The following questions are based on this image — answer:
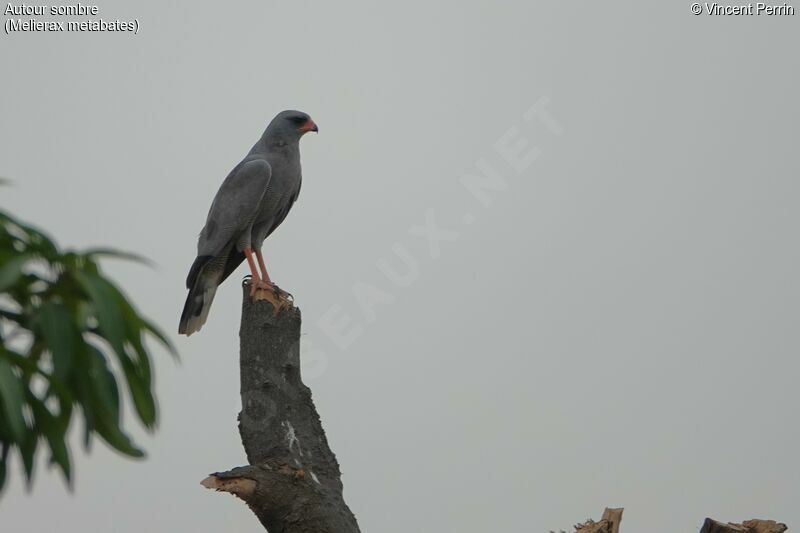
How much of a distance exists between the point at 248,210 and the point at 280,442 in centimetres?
255

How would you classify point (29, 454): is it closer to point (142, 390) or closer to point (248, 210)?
point (142, 390)

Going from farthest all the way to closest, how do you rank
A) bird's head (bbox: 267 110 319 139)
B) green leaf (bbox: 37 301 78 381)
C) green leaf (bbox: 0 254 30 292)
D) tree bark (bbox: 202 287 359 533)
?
bird's head (bbox: 267 110 319 139) → tree bark (bbox: 202 287 359 533) → green leaf (bbox: 37 301 78 381) → green leaf (bbox: 0 254 30 292)

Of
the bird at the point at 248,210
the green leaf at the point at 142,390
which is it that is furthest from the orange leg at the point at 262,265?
the green leaf at the point at 142,390

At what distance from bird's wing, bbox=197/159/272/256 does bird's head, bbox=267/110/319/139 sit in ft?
1.55

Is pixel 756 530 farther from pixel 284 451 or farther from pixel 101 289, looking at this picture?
pixel 101 289

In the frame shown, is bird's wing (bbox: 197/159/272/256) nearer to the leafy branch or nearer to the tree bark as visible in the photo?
the tree bark

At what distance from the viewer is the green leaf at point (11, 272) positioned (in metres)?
1.69

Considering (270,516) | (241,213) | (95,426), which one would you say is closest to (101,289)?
(95,426)

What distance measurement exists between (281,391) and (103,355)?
3710 millimetres

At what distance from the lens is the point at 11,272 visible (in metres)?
1.70

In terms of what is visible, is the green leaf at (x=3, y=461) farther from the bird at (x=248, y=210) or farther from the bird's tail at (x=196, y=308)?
the bird's tail at (x=196, y=308)

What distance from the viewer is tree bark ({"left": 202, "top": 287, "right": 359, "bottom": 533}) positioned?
16.6 feet

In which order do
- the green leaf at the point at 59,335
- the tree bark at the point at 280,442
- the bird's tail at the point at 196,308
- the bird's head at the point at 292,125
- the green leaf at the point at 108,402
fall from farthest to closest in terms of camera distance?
the bird's head at the point at 292,125 → the bird's tail at the point at 196,308 → the tree bark at the point at 280,442 → the green leaf at the point at 108,402 → the green leaf at the point at 59,335

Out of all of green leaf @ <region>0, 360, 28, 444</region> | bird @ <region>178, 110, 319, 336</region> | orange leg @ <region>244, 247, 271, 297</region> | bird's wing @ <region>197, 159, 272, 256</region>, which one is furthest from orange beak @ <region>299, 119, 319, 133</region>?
green leaf @ <region>0, 360, 28, 444</region>
